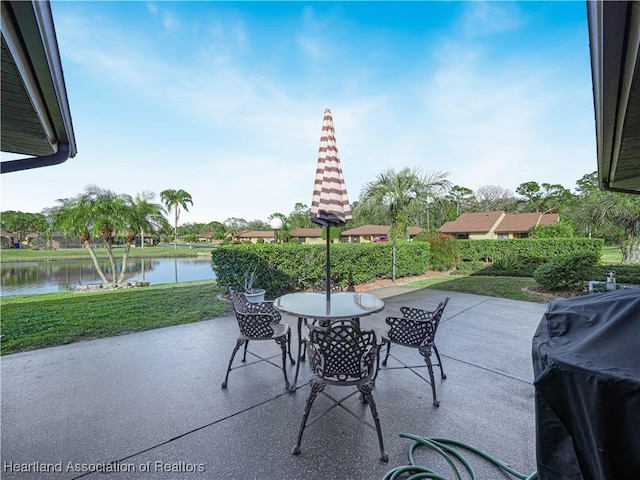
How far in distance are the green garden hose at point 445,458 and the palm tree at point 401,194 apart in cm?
848

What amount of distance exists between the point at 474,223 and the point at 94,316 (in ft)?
88.1

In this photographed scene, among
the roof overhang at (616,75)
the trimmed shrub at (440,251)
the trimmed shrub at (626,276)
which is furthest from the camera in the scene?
the trimmed shrub at (440,251)

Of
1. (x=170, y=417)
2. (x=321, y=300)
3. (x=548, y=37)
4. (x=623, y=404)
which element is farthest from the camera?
(x=548, y=37)

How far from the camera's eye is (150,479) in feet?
5.58

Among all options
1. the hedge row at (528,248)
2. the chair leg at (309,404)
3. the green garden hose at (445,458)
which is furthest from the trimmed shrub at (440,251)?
the chair leg at (309,404)

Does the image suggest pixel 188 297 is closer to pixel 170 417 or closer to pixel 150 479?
pixel 170 417

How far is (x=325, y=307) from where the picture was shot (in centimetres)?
283

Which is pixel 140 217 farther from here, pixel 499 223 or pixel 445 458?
pixel 499 223

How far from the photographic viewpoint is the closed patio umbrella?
2.85 meters

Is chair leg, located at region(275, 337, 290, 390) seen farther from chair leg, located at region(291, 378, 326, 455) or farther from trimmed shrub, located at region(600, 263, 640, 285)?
trimmed shrub, located at region(600, 263, 640, 285)

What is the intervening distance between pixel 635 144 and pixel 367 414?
10.6ft

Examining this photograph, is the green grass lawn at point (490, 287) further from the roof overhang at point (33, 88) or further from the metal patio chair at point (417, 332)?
the roof overhang at point (33, 88)

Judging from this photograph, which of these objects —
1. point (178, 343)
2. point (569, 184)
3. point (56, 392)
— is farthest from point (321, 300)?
point (569, 184)

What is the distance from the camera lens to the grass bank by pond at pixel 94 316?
13.1ft
